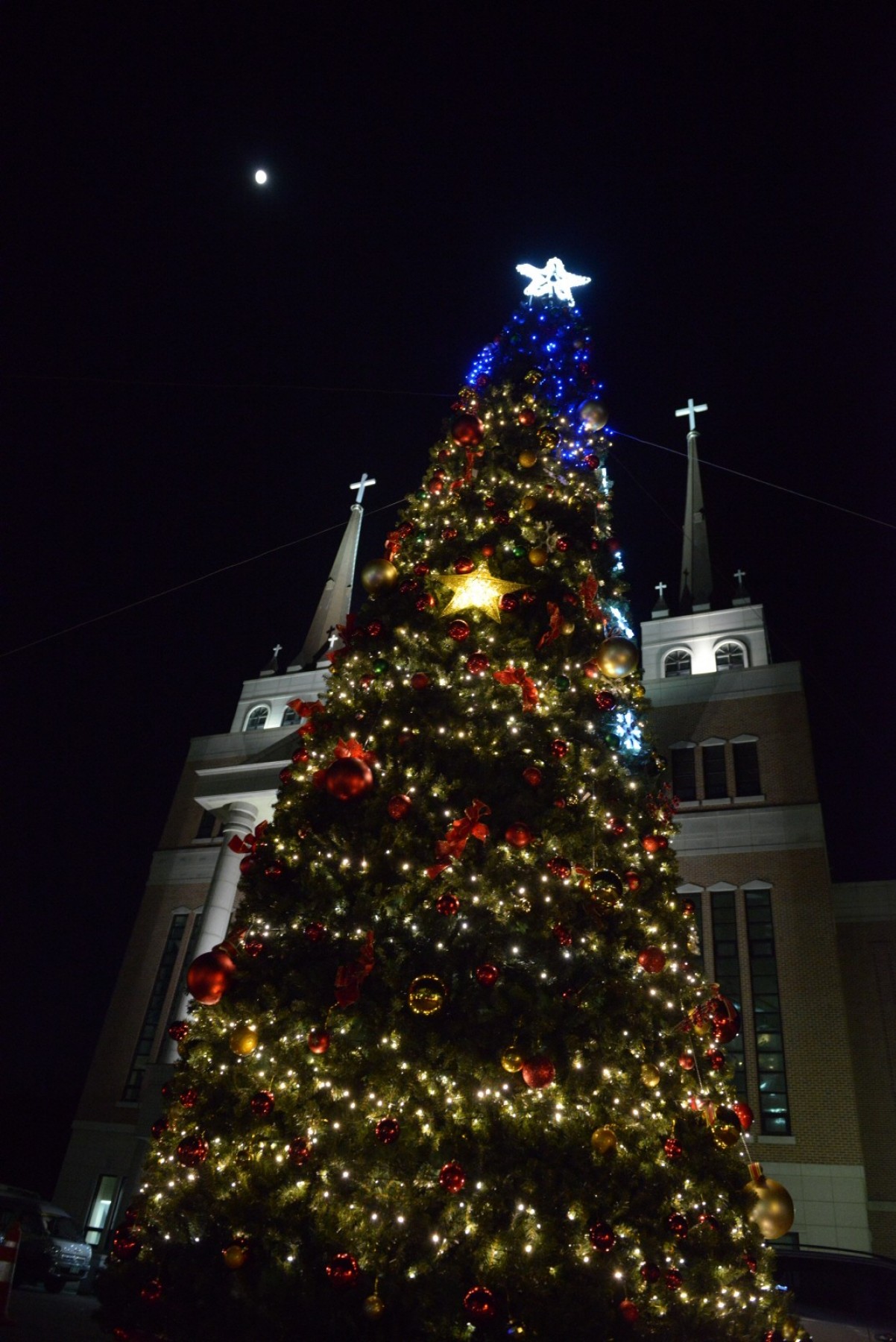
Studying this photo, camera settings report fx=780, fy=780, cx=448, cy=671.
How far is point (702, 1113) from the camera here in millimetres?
5367

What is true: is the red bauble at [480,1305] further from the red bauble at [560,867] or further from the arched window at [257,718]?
the arched window at [257,718]

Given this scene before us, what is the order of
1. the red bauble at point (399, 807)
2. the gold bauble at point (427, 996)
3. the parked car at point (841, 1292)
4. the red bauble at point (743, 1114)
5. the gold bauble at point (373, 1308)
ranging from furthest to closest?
the parked car at point (841, 1292)
the red bauble at point (399, 807)
the red bauble at point (743, 1114)
the gold bauble at point (427, 996)
the gold bauble at point (373, 1308)

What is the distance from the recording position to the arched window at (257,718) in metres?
28.4

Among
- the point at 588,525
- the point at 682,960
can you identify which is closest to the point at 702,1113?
the point at 682,960

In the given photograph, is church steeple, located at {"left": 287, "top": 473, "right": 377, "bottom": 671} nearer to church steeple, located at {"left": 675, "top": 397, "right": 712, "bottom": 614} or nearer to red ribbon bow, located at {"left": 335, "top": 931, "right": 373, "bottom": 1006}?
church steeple, located at {"left": 675, "top": 397, "right": 712, "bottom": 614}

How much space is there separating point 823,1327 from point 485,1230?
4103 mm

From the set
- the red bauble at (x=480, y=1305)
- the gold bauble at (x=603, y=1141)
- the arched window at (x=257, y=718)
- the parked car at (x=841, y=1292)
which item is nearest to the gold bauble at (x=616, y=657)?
the gold bauble at (x=603, y=1141)

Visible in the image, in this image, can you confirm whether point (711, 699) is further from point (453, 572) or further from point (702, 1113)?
point (702, 1113)

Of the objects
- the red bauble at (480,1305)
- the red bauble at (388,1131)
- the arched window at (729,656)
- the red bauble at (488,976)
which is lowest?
the red bauble at (480,1305)

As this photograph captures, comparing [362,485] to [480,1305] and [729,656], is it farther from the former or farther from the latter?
[480,1305]

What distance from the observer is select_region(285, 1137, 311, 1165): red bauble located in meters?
4.91

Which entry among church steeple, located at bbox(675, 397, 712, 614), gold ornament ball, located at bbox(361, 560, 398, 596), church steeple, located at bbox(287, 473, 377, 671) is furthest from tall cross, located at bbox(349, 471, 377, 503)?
gold ornament ball, located at bbox(361, 560, 398, 596)

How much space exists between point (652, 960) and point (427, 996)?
1673 millimetres

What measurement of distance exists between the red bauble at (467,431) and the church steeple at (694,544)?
17.9 meters
